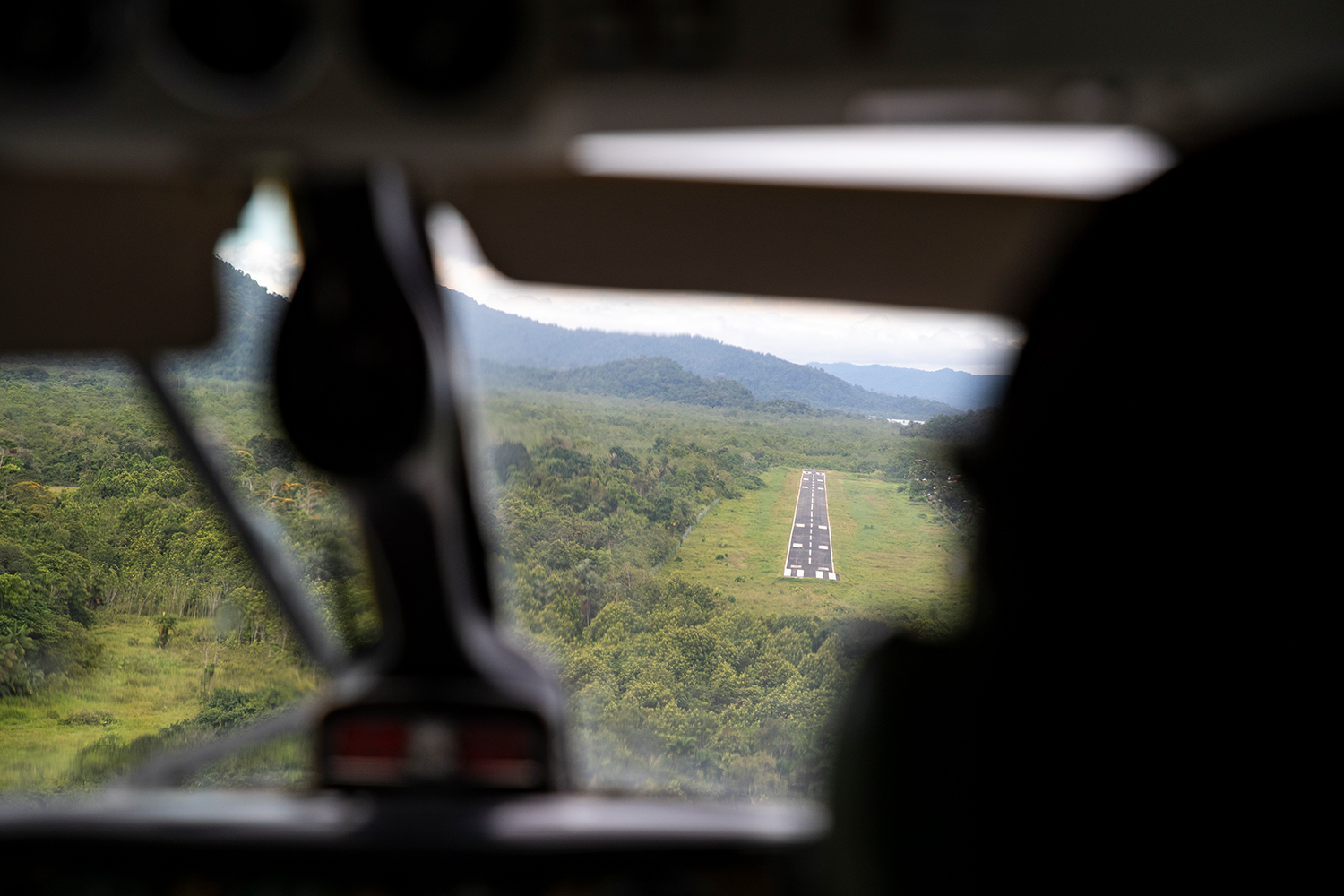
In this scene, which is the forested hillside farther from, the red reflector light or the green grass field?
the red reflector light

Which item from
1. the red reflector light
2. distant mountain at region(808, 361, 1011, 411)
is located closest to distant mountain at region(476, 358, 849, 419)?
distant mountain at region(808, 361, 1011, 411)

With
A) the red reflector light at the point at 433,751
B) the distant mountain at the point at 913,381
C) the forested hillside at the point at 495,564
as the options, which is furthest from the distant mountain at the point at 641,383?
the red reflector light at the point at 433,751

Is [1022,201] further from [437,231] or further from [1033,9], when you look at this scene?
[437,231]

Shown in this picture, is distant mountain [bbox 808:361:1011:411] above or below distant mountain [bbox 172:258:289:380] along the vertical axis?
below

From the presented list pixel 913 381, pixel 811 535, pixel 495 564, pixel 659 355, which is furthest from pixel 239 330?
pixel 913 381

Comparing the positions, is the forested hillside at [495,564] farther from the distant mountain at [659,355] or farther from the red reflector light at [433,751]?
the red reflector light at [433,751]

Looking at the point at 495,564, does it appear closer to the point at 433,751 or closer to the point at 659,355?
the point at 433,751

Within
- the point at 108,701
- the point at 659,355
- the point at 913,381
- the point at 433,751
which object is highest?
the point at 659,355
